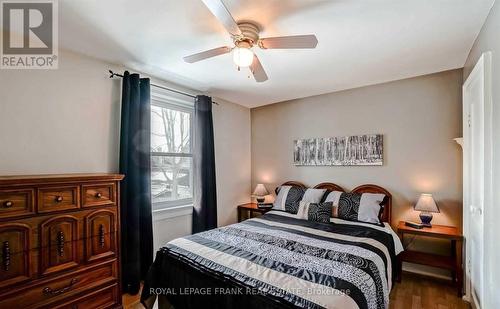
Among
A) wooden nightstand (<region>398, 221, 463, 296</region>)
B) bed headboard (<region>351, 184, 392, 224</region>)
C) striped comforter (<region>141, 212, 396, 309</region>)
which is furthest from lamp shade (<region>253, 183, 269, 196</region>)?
wooden nightstand (<region>398, 221, 463, 296</region>)

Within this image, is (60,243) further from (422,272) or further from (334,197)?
(422,272)

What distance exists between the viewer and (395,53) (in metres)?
2.37

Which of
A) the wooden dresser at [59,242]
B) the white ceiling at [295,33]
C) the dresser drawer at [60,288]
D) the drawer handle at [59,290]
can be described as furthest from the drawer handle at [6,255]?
the white ceiling at [295,33]

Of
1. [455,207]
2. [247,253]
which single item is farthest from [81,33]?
[455,207]

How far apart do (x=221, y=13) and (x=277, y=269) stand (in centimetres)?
164

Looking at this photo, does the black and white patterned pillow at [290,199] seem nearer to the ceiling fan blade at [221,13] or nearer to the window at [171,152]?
the window at [171,152]

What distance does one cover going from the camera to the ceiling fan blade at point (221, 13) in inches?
49.4

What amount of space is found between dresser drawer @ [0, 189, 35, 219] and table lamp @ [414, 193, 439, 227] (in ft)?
11.6

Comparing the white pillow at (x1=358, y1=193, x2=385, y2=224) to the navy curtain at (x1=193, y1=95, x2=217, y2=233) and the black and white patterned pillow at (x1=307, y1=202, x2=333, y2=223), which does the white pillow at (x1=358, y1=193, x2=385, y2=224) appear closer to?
the black and white patterned pillow at (x1=307, y1=202, x2=333, y2=223)

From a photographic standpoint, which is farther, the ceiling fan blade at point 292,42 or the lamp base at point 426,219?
the lamp base at point 426,219

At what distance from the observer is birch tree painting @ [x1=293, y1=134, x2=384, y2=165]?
3.24 metres

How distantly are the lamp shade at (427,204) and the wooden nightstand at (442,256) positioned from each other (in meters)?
0.21

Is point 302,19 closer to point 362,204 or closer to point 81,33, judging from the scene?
point 81,33

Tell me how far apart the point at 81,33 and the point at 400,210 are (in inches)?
151
